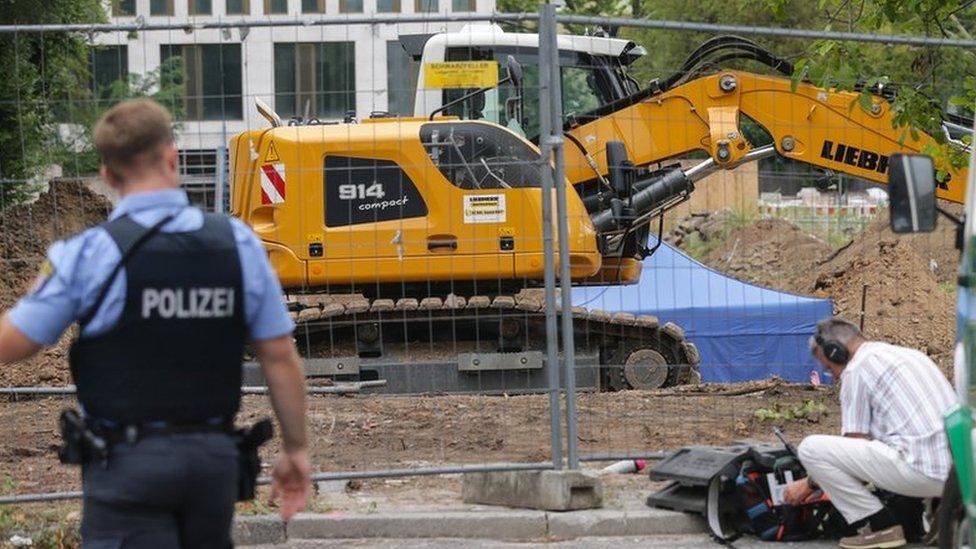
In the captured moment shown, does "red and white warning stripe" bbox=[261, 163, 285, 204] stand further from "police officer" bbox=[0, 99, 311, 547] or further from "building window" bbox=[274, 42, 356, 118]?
"police officer" bbox=[0, 99, 311, 547]

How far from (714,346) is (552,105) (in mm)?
7504

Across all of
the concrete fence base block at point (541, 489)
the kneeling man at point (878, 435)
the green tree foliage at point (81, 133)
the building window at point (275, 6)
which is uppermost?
the building window at point (275, 6)

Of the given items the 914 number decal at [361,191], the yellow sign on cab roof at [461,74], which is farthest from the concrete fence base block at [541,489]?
the 914 number decal at [361,191]

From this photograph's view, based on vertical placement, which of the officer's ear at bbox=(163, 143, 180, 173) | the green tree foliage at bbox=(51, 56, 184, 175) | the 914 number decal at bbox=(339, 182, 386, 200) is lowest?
the officer's ear at bbox=(163, 143, 180, 173)

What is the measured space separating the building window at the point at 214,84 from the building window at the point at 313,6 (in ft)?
104

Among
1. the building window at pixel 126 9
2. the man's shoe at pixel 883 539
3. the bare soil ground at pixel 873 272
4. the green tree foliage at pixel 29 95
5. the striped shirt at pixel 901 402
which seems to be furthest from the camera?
the building window at pixel 126 9

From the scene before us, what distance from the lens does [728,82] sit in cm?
1397

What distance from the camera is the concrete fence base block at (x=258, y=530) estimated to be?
8188 mm

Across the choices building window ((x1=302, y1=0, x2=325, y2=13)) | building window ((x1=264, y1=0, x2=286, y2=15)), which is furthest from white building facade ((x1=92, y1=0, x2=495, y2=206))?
building window ((x1=302, y1=0, x2=325, y2=13))

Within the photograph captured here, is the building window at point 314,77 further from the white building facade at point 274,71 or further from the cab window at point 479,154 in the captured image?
the cab window at point 479,154

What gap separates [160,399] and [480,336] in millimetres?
10055

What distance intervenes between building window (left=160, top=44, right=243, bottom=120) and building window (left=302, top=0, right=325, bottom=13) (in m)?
31.8

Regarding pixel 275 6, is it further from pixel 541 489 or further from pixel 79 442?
pixel 79 442

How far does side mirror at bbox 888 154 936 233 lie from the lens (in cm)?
646
